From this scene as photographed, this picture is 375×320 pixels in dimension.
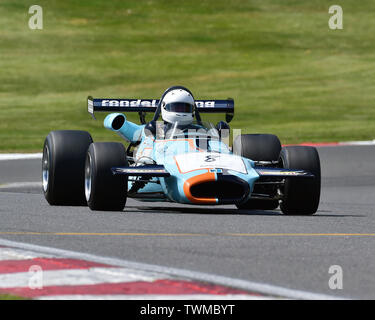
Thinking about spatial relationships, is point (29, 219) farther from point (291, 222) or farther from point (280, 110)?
point (280, 110)

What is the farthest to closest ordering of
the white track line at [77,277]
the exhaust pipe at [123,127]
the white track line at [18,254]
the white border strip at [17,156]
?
the white border strip at [17,156], the exhaust pipe at [123,127], the white track line at [18,254], the white track line at [77,277]

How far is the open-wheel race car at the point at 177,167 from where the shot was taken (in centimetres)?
1152

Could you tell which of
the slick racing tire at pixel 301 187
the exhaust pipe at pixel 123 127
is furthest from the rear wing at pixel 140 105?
the slick racing tire at pixel 301 187

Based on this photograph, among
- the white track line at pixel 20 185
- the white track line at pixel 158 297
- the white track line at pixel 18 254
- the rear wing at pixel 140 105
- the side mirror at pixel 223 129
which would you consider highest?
the rear wing at pixel 140 105

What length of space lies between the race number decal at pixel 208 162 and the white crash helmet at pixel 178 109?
47.2 inches

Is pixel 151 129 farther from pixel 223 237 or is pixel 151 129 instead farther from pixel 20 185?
pixel 20 185

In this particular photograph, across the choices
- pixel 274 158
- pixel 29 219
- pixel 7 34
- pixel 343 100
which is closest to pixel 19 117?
pixel 343 100

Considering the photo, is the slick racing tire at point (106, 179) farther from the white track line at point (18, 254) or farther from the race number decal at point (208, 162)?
the white track line at point (18, 254)

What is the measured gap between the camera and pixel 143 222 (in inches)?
426

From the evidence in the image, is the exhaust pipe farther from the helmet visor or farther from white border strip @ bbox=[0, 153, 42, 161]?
white border strip @ bbox=[0, 153, 42, 161]

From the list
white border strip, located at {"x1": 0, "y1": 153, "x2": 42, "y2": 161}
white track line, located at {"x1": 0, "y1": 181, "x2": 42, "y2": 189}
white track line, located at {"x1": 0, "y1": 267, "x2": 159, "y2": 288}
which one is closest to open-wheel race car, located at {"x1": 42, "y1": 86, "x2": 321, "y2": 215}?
white track line, located at {"x1": 0, "y1": 181, "x2": 42, "y2": 189}

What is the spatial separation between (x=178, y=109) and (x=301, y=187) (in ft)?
6.49

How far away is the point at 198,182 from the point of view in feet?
37.0
